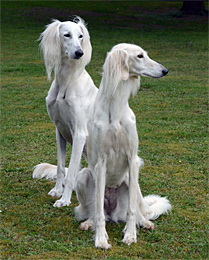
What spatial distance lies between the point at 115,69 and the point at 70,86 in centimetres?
141

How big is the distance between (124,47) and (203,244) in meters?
2.00

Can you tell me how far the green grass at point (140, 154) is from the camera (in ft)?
13.1

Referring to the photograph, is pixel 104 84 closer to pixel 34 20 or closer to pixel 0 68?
pixel 0 68

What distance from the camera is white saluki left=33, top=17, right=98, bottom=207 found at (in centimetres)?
506

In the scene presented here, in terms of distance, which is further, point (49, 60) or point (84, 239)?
point (49, 60)

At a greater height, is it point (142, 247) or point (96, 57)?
point (142, 247)

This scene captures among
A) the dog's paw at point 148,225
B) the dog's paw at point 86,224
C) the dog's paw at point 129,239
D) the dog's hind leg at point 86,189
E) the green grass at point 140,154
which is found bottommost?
the green grass at point 140,154

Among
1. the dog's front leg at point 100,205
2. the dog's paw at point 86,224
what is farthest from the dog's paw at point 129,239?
the dog's paw at point 86,224

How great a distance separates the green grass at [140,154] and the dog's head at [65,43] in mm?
400

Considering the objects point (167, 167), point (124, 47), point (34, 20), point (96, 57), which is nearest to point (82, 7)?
point (34, 20)

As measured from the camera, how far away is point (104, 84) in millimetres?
3926

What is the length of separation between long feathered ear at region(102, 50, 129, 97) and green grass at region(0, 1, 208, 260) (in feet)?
3.47

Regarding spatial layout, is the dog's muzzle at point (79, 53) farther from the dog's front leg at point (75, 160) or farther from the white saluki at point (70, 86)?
the dog's front leg at point (75, 160)

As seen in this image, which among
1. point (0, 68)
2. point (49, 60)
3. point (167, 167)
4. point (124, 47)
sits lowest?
point (0, 68)
